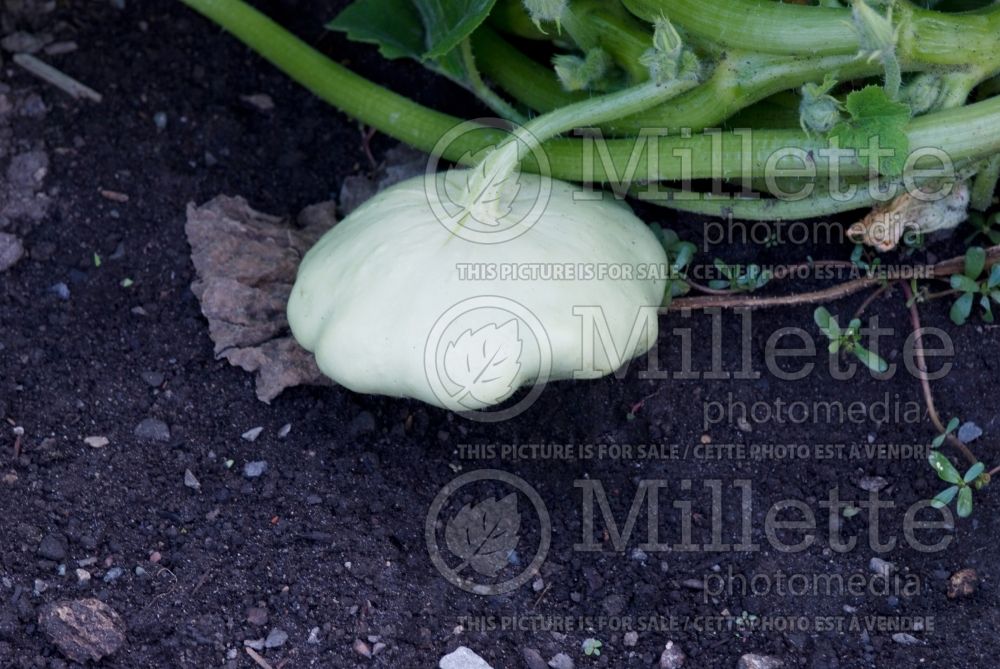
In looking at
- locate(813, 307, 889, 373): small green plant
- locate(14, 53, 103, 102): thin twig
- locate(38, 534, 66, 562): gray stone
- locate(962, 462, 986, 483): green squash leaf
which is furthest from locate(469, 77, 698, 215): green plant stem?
locate(14, 53, 103, 102): thin twig

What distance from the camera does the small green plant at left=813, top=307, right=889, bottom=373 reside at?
2002 millimetres

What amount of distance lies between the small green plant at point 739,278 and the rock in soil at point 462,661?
2.71 feet

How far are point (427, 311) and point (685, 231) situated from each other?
0.67 metres

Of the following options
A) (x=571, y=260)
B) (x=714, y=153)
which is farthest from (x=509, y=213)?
(x=714, y=153)

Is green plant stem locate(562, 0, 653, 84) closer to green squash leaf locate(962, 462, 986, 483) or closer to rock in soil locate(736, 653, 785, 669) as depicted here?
green squash leaf locate(962, 462, 986, 483)

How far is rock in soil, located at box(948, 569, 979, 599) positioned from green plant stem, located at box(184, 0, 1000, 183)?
2.23 feet

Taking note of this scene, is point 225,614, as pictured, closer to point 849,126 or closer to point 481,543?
point 481,543

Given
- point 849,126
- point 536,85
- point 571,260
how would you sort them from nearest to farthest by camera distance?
1. point 849,126
2. point 571,260
3. point 536,85

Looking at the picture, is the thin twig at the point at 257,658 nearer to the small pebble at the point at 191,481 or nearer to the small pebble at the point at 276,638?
the small pebble at the point at 276,638

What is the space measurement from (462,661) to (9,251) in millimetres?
1198

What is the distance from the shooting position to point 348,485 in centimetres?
197

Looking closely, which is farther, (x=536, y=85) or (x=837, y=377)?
(x=536, y=85)

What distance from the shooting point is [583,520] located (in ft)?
6.34

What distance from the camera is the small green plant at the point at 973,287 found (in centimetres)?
204
